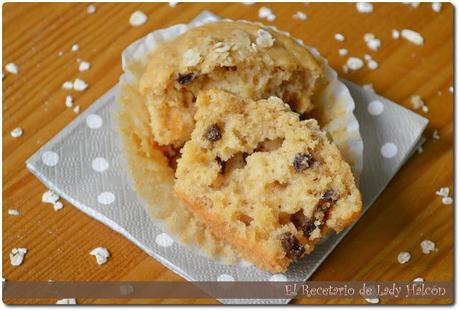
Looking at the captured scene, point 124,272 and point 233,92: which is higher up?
point 233,92

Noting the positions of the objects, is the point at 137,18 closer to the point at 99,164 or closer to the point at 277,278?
the point at 99,164

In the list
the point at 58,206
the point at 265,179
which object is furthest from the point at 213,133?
the point at 58,206

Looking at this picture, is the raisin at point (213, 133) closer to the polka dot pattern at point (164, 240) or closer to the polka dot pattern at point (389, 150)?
the polka dot pattern at point (164, 240)

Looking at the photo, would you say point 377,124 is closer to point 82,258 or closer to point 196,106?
point 196,106

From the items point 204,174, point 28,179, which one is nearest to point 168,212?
point 204,174

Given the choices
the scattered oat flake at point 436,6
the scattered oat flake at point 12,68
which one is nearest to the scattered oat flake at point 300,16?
the scattered oat flake at point 436,6

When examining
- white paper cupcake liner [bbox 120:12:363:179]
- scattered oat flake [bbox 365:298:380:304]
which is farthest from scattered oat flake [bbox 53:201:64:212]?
scattered oat flake [bbox 365:298:380:304]

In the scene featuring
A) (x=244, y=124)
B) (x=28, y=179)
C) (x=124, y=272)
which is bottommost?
(x=124, y=272)
